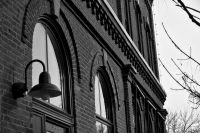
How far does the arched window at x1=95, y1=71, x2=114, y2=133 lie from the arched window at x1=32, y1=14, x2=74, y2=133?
214 centimetres

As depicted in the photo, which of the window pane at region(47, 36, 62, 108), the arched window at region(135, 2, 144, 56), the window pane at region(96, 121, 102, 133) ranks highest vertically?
the arched window at region(135, 2, 144, 56)

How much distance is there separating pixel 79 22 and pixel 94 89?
5.91 feet

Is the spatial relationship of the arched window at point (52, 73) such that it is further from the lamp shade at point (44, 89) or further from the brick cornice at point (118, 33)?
the brick cornice at point (118, 33)

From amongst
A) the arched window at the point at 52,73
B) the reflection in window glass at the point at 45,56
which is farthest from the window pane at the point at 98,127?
the reflection in window glass at the point at 45,56

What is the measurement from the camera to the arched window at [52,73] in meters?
8.55

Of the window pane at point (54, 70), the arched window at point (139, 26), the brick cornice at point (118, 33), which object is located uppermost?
the arched window at point (139, 26)

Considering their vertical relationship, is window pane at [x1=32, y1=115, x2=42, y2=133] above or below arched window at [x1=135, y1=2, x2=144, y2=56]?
below

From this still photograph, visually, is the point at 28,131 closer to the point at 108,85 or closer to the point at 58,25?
the point at 58,25

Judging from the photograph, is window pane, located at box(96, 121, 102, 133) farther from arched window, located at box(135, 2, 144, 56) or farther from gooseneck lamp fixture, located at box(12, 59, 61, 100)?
arched window, located at box(135, 2, 144, 56)

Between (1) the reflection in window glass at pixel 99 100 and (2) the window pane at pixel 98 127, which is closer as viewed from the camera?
(2) the window pane at pixel 98 127

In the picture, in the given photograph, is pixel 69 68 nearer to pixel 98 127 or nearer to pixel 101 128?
pixel 98 127

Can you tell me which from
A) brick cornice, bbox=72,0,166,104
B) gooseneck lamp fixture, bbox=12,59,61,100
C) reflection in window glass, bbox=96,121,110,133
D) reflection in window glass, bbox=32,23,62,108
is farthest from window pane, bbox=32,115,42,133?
brick cornice, bbox=72,0,166,104

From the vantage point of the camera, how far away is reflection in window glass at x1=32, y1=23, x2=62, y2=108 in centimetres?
871

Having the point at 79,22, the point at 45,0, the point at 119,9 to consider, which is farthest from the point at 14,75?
the point at 119,9
